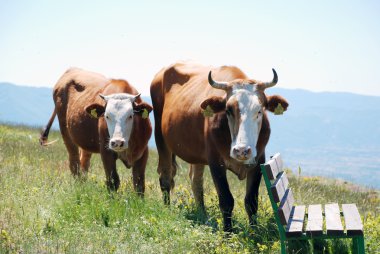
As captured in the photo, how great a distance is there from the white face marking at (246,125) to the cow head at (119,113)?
2149 mm

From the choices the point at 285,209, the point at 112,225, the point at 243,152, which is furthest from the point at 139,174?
the point at 285,209

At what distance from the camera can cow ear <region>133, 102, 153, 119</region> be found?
8836 mm

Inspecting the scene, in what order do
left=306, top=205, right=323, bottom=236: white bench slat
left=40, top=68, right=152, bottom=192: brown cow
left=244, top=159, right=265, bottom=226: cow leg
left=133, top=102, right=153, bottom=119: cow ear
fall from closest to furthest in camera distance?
left=306, top=205, right=323, bottom=236: white bench slat < left=244, top=159, right=265, bottom=226: cow leg < left=40, top=68, right=152, bottom=192: brown cow < left=133, top=102, right=153, bottom=119: cow ear

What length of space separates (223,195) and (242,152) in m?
1.08

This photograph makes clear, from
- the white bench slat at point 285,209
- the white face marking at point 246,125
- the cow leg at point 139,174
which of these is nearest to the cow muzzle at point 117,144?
the cow leg at point 139,174

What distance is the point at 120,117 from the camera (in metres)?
8.68

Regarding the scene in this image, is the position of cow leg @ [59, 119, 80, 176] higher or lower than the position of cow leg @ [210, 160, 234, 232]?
lower

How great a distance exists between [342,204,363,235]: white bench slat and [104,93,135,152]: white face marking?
3.53 meters

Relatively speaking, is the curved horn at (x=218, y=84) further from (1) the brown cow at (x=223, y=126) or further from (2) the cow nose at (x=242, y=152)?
(2) the cow nose at (x=242, y=152)

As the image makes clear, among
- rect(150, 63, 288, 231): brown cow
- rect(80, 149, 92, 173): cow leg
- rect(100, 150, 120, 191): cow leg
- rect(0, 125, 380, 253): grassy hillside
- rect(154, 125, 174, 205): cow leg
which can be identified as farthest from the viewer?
rect(80, 149, 92, 173): cow leg

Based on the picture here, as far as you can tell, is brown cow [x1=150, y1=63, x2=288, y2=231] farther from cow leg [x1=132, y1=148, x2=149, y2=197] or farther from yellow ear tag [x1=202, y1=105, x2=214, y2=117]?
cow leg [x1=132, y1=148, x2=149, y2=197]

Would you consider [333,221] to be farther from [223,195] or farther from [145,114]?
[145,114]

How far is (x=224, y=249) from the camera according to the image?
6.17 m

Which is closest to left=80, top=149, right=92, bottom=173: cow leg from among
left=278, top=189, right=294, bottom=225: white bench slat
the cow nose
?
the cow nose
